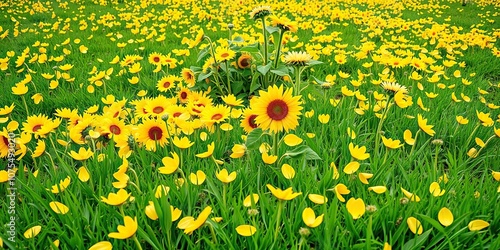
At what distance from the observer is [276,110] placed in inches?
57.2

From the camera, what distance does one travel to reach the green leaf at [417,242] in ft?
3.80

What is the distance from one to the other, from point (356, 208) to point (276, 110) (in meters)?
0.48

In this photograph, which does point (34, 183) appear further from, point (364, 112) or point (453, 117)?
point (453, 117)

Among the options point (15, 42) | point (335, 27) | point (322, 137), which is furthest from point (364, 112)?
point (15, 42)

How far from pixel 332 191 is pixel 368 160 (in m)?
0.45

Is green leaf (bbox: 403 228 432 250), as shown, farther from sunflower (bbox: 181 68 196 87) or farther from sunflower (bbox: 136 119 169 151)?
sunflower (bbox: 181 68 196 87)

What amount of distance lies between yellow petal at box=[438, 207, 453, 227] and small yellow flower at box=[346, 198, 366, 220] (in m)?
0.25

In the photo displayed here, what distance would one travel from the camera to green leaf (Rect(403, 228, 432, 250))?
1158mm

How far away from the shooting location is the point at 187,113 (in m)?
2.04

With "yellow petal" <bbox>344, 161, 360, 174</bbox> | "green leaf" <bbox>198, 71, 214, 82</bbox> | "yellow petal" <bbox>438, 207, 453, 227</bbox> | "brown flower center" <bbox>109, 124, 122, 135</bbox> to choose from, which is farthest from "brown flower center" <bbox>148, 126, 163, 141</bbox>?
"yellow petal" <bbox>438, 207, 453, 227</bbox>

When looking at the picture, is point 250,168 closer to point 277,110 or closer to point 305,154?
point 305,154

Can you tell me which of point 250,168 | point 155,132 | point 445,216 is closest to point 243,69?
Result: point 155,132

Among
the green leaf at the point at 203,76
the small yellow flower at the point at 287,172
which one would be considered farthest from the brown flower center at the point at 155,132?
the green leaf at the point at 203,76

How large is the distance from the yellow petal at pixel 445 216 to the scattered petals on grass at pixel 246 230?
618 mm
